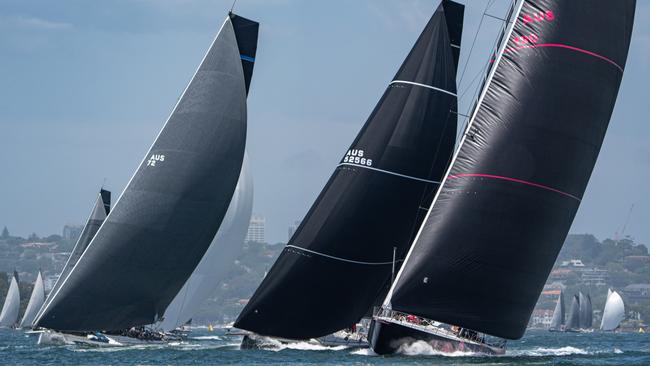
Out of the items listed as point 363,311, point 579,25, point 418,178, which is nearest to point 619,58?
point 579,25

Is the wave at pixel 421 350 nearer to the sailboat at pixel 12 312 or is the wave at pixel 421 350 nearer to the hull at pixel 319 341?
the hull at pixel 319 341

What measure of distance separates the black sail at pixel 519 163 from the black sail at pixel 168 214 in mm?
8344

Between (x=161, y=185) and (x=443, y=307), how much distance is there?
34.8 ft

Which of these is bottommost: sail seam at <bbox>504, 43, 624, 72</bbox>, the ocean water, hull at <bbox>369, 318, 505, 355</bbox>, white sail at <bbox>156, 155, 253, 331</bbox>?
the ocean water

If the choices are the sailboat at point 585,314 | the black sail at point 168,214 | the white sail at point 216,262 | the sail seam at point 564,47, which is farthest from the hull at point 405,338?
the sailboat at point 585,314

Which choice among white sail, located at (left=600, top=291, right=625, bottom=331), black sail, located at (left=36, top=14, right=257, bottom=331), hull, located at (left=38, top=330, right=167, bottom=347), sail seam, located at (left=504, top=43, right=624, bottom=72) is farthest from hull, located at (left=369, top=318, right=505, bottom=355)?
white sail, located at (left=600, top=291, right=625, bottom=331)

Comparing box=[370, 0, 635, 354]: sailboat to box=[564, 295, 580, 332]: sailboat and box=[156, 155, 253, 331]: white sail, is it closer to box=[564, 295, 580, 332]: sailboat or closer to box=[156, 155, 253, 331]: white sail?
box=[156, 155, 253, 331]: white sail

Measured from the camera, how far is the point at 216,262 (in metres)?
49.5

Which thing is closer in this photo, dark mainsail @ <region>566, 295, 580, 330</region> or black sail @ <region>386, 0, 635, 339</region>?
black sail @ <region>386, 0, 635, 339</region>

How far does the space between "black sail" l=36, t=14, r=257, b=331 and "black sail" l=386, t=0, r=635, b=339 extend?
8.34 meters

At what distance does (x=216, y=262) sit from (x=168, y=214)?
29.7ft

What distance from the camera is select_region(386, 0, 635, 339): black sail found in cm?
3541

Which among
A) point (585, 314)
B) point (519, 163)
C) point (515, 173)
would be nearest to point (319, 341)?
point (515, 173)

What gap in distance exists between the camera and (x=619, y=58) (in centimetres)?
3625
